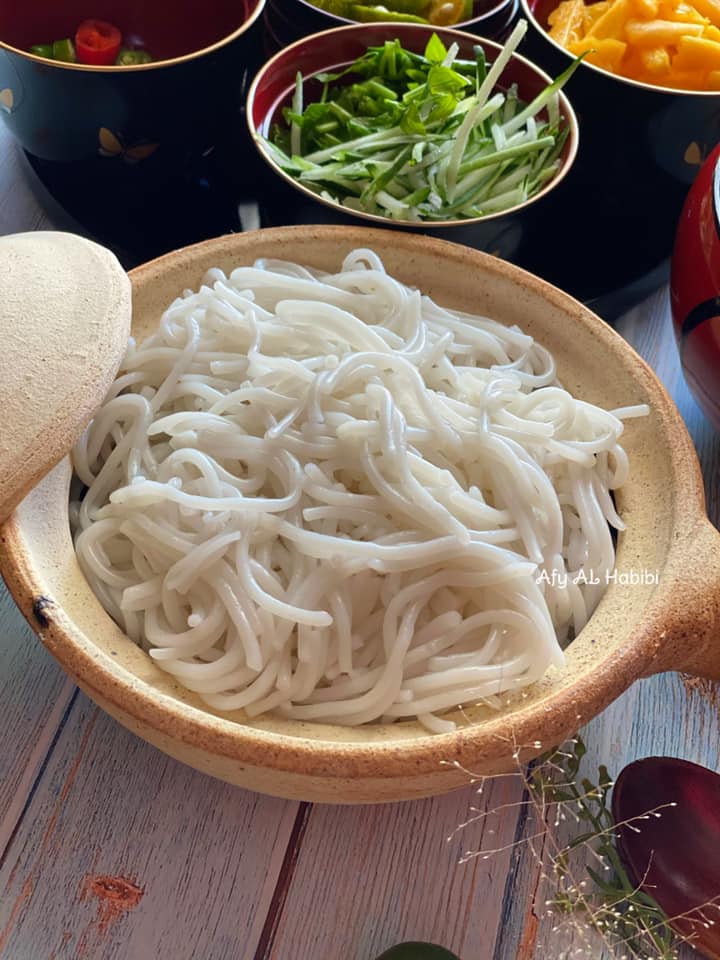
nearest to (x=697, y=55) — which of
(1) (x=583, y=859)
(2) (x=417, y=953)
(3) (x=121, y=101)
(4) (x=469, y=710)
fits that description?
(3) (x=121, y=101)

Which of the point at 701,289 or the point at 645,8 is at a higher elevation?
the point at 645,8

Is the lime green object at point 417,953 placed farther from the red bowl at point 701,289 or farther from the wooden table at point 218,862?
the red bowl at point 701,289

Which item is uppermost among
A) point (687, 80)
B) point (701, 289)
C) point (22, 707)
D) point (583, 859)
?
point (687, 80)

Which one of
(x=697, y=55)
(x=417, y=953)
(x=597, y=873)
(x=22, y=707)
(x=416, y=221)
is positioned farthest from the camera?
(x=697, y=55)

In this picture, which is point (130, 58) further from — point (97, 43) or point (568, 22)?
point (568, 22)

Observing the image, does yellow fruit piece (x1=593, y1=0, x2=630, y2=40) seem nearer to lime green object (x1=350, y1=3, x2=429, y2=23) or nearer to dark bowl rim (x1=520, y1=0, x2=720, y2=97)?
dark bowl rim (x1=520, y1=0, x2=720, y2=97)

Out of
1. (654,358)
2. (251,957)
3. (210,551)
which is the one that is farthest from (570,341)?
(251,957)

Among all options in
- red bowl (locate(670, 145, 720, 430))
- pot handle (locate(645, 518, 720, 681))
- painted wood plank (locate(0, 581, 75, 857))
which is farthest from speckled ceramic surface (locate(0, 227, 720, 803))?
painted wood plank (locate(0, 581, 75, 857))
